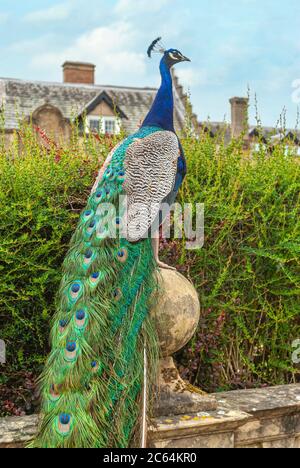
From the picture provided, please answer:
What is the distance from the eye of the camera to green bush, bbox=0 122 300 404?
418cm

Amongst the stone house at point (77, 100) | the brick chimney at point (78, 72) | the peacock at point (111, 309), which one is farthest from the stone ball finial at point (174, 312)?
the brick chimney at point (78, 72)

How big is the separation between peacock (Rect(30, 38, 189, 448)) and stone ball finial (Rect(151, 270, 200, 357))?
0.45ft

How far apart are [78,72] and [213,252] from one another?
1000 inches

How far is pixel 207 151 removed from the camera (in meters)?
5.07

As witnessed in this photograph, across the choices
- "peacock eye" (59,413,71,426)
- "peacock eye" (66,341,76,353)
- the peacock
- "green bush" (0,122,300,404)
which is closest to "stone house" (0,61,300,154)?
"green bush" (0,122,300,404)

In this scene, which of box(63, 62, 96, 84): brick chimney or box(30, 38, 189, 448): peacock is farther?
box(63, 62, 96, 84): brick chimney

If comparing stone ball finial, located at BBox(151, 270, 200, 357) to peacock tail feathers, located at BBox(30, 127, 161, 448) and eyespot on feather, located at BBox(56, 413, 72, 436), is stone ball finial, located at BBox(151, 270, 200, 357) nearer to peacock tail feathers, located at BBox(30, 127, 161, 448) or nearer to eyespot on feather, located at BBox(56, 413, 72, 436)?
peacock tail feathers, located at BBox(30, 127, 161, 448)

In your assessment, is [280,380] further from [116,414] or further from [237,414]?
[116,414]

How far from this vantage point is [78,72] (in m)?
28.8

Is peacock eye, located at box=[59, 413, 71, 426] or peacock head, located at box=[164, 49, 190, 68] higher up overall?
peacock head, located at box=[164, 49, 190, 68]

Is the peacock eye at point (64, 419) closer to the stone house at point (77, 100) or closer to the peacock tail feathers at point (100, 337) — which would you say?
the peacock tail feathers at point (100, 337)

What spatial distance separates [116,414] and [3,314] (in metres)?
1.29

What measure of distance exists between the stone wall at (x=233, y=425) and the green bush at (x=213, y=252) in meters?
0.55
